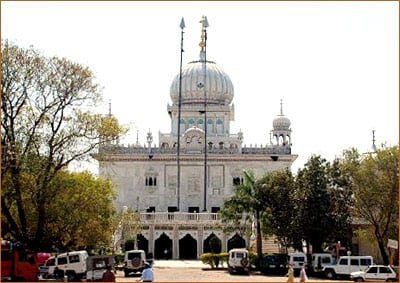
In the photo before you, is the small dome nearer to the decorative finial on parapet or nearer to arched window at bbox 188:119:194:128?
arched window at bbox 188:119:194:128

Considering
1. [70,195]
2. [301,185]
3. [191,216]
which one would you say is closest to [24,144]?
[70,195]

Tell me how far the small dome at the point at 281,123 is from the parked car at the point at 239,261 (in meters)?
32.3

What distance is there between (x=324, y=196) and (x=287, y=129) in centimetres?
3106

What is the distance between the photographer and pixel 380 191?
3600cm

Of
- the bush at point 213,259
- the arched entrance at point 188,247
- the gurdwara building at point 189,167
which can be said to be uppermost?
the gurdwara building at point 189,167

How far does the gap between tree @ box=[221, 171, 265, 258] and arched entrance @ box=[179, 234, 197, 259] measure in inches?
392

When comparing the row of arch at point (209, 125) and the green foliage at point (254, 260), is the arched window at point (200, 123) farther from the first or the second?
the green foliage at point (254, 260)

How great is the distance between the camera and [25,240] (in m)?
29.8

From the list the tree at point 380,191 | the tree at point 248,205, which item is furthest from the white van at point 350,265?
the tree at point 248,205

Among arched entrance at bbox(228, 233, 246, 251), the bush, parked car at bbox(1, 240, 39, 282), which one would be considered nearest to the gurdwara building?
arched entrance at bbox(228, 233, 246, 251)

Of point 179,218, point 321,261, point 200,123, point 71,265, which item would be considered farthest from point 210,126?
point 71,265

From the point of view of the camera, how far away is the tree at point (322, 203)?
128ft

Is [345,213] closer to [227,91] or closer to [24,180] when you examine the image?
[24,180]

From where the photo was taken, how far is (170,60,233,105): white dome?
71.3 meters
